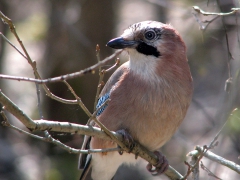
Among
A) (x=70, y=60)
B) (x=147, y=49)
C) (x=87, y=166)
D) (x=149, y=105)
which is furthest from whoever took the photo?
(x=70, y=60)

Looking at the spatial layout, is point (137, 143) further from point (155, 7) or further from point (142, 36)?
point (155, 7)

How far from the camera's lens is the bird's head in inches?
181

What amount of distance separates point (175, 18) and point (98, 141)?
3916mm

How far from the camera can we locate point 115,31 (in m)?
8.02

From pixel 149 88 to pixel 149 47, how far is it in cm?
43

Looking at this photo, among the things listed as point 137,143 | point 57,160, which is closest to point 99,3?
point 57,160

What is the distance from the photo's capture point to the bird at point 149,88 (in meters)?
4.51

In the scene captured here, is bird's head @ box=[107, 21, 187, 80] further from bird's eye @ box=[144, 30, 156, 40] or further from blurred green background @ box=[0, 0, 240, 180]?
blurred green background @ box=[0, 0, 240, 180]

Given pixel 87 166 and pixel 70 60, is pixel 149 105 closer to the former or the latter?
pixel 87 166

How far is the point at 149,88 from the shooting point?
4578 mm

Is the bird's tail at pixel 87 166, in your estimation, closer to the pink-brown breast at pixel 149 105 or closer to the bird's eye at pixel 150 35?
the pink-brown breast at pixel 149 105

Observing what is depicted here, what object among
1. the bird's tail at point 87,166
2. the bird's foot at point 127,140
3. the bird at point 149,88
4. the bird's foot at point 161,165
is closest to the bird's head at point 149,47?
the bird at point 149,88

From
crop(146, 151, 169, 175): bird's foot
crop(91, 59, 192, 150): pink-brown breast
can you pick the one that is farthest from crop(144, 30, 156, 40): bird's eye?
crop(146, 151, 169, 175): bird's foot

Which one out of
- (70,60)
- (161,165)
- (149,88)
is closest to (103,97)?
(149,88)
